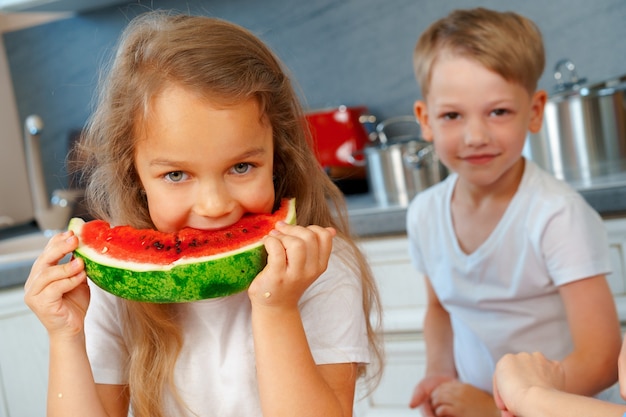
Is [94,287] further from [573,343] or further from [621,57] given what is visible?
[621,57]

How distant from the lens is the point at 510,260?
1819 mm

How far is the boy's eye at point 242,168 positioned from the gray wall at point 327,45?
154cm

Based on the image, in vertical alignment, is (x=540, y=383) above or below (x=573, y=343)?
above

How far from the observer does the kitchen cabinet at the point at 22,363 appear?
2459mm

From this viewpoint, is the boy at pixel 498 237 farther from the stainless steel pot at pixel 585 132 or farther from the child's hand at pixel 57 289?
the child's hand at pixel 57 289

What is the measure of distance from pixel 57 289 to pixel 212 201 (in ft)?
0.83

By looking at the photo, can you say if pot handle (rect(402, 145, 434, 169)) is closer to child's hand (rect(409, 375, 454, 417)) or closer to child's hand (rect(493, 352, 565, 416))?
child's hand (rect(409, 375, 454, 417))

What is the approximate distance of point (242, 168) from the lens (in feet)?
3.97

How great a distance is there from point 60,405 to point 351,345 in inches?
17.2

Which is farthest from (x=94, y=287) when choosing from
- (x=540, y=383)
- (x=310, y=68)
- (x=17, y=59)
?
(x=17, y=59)

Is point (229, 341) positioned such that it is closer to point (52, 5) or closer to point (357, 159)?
point (357, 159)

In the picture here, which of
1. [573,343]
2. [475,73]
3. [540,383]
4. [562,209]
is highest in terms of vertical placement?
[475,73]

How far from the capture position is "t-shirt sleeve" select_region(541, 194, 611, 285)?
5.49 feet

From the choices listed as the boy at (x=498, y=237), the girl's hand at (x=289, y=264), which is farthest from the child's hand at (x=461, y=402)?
the girl's hand at (x=289, y=264)
